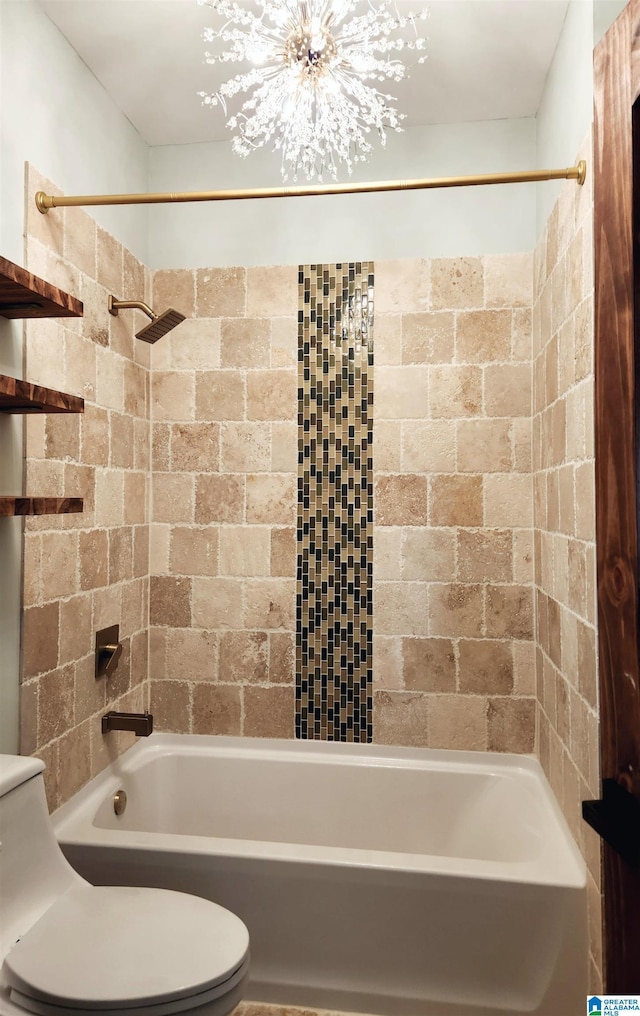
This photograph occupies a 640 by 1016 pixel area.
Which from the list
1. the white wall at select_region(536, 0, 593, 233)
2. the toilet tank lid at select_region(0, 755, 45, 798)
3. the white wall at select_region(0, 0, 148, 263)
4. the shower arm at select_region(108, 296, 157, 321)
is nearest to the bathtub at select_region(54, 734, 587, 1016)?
the toilet tank lid at select_region(0, 755, 45, 798)

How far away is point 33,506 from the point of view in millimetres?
1467

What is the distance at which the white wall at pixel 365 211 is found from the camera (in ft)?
7.87

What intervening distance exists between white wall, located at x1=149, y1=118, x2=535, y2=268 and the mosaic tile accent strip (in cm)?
16

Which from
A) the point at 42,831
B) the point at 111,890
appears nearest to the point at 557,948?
the point at 111,890

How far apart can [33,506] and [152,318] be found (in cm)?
96

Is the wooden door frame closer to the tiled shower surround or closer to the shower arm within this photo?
the tiled shower surround

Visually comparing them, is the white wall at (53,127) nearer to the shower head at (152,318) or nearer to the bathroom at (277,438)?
the bathroom at (277,438)

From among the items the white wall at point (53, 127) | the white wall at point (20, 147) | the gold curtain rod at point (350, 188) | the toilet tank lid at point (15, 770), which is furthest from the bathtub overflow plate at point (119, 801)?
the gold curtain rod at point (350, 188)

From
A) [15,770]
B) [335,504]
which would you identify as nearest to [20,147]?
[335,504]

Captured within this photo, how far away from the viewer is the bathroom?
6.57 ft

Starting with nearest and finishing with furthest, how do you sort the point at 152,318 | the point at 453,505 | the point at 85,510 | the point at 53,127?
the point at 53,127 < the point at 85,510 < the point at 152,318 < the point at 453,505

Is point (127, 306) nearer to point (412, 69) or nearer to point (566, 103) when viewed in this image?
point (412, 69)

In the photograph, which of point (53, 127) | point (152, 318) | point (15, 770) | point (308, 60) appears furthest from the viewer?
point (152, 318)

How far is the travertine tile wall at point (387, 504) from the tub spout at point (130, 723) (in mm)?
415
